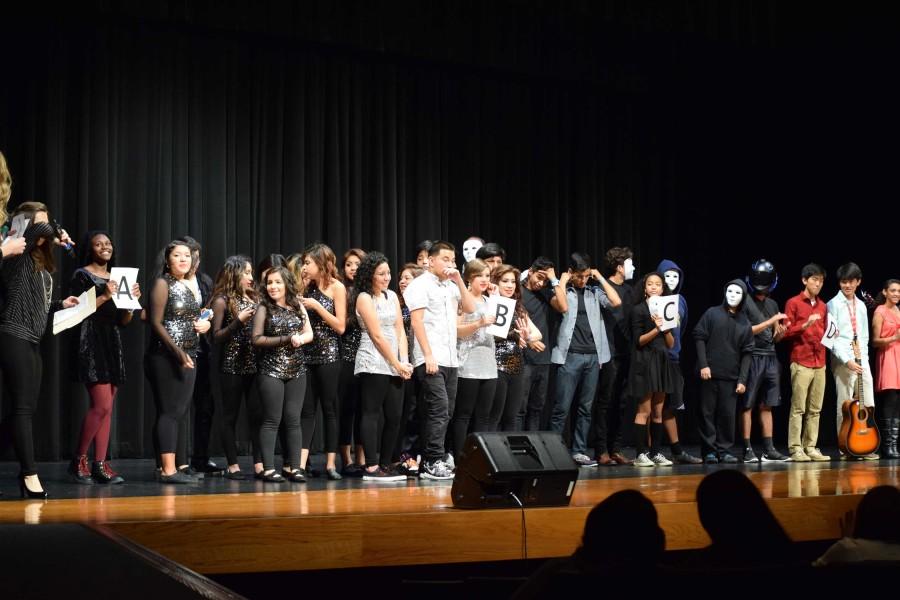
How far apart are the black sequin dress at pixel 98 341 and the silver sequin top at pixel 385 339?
4.28 feet

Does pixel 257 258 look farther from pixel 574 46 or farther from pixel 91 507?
pixel 91 507

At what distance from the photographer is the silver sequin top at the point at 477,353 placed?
5961 mm

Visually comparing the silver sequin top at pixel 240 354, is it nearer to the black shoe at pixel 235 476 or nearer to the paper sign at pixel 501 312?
the black shoe at pixel 235 476

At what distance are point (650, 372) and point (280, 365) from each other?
2.89 meters

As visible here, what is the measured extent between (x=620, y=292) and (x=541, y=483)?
3.76 meters

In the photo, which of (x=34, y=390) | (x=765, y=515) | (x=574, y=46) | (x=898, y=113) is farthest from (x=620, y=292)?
(x=765, y=515)

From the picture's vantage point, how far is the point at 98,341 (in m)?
5.39

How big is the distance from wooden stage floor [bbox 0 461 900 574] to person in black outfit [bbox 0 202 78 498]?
0.79 feet

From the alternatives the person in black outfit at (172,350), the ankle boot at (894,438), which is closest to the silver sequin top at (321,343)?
the person in black outfit at (172,350)

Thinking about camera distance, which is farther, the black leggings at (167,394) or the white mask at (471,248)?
the white mask at (471,248)

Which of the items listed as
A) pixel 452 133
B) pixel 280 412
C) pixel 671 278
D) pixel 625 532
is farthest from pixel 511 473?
pixel 452 133

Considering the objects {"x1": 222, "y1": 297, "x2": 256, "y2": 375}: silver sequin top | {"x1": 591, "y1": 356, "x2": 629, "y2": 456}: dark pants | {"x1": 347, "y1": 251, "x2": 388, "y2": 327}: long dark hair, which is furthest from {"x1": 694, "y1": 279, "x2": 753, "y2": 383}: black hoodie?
{"x1": 222, "y1": 297, "x2": 256, "y2": 375}: silver sequin top

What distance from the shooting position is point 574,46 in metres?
9.32

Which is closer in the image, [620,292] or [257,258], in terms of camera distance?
[620,292]
